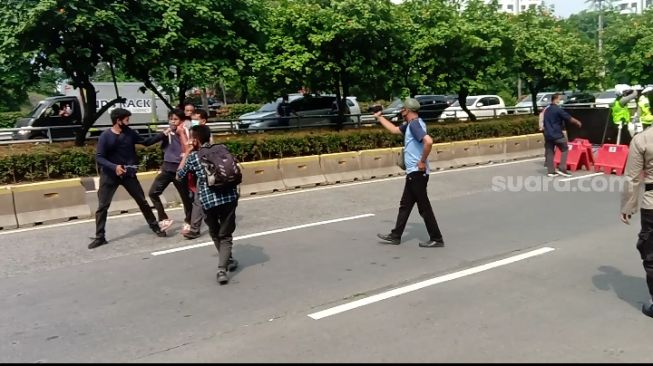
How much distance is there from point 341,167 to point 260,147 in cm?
191

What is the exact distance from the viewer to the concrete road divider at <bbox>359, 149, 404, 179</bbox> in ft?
44.5

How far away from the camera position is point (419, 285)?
18.0ft

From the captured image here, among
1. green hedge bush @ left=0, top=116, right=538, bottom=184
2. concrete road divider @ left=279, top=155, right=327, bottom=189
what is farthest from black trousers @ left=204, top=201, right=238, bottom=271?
concrete road divider @ left=279, top=155, right=327, bottom=189

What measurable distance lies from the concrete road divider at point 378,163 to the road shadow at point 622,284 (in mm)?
7938

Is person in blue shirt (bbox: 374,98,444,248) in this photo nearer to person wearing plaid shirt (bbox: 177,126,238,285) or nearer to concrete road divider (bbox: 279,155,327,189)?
person wearing plaid shirt (bbox: 177,126,238,285)

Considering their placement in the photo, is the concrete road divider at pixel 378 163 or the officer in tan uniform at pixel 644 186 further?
the concrete road divider at pixel 378 163

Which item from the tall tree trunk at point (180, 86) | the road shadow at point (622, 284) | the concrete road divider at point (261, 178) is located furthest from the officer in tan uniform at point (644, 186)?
the tall tree trunk at point (180, 86)

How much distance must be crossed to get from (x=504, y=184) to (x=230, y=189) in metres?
7.83

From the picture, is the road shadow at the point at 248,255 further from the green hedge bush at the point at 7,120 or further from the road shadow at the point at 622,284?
the green hedge bush at the point at 7,120

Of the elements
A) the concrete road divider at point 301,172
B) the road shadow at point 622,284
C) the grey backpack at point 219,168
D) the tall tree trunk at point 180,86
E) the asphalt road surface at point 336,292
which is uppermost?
the tall tree trunk at point 180,86

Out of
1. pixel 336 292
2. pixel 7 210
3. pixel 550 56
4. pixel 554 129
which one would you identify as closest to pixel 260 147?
pixel 7 210

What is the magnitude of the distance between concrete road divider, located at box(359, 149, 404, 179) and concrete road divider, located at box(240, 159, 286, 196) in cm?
251

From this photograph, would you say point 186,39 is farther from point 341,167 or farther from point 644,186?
point 644,186

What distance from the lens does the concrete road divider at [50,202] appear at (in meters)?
8.77
